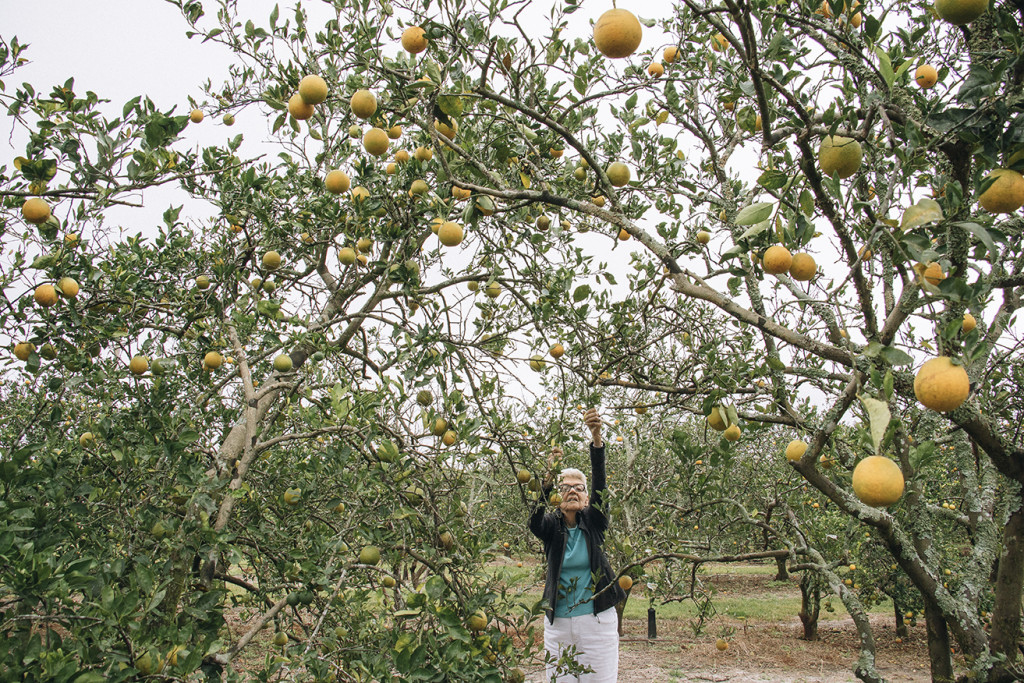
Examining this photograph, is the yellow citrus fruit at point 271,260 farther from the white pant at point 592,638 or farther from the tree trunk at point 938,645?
the tree trunk at point 938,645

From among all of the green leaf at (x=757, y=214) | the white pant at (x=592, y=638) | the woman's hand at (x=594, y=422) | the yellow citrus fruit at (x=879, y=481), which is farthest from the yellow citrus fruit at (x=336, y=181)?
the white pant at (x=592, y=638)

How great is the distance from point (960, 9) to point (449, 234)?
160 centimetres

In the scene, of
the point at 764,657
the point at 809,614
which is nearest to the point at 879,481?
the point at 764,657

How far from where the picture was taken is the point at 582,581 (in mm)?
3492

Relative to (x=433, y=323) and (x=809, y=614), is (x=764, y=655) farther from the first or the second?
(x=433, y=323)

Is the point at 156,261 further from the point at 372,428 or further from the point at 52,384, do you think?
the point at 372,428

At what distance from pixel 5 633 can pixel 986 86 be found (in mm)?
2907

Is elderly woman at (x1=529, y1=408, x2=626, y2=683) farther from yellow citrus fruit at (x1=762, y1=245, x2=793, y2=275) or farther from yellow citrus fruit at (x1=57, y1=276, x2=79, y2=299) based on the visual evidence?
yellow citrus fruit at (x1=57, y1=276, x2=79, y2=299)

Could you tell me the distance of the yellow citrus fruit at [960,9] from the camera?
1.36m

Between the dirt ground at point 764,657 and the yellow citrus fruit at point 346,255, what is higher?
the yellow citrus fruit at point 346,255

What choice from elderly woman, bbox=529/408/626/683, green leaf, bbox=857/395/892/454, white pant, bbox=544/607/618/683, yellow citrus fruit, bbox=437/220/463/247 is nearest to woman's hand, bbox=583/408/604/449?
elderly woman, bbox=529/408/626/683

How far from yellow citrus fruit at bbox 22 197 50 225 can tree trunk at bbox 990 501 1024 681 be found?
158 inches

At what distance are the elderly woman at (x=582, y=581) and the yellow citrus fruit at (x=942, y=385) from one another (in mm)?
1910

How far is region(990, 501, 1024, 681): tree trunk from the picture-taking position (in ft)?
7.59
